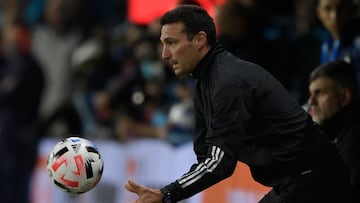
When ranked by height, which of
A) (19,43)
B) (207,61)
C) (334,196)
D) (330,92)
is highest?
(19,43)

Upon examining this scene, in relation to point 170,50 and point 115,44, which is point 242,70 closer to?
point 170,50

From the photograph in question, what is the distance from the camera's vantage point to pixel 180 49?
6.48 meters

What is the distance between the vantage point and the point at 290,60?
30.9ft

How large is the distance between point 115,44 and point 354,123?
249 inches

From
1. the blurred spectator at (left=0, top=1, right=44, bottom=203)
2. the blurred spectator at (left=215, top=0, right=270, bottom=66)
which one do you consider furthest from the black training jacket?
the blurred spectator at (left=0, top=1, right=44, bottom=203)

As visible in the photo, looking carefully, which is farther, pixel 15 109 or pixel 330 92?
pixel 15 109

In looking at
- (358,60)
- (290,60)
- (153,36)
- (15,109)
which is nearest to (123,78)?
(153,36)

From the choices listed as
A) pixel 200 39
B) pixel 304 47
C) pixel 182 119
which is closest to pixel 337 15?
pixel 304 47

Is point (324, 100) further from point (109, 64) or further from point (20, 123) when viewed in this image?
point (20, 123)

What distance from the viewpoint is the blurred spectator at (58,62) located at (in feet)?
45.3

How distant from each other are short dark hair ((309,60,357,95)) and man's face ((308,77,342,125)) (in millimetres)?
38

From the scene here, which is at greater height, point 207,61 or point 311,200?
point 207,61

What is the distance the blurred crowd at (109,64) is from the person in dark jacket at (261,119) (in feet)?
7.88

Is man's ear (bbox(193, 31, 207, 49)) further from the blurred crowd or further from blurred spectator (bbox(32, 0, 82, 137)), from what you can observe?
blurred spectator (bbox(32, 0, 82, 137))
